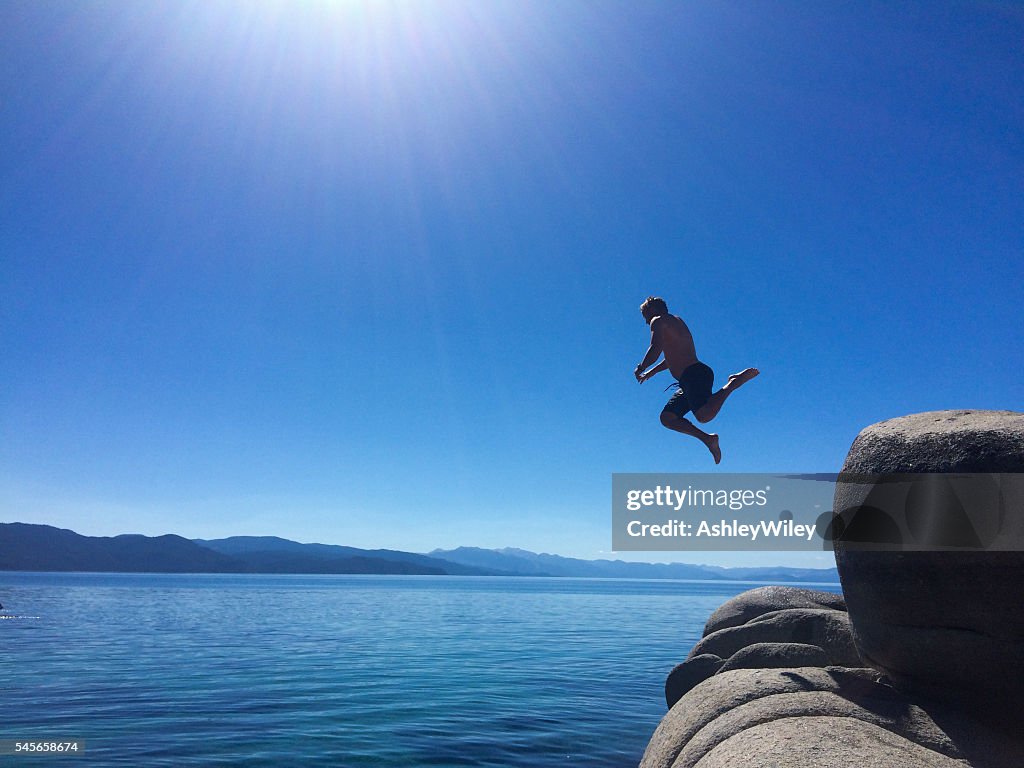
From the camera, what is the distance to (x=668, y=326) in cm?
1026

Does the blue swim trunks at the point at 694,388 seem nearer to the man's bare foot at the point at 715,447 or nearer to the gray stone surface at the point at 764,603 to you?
the man's bare foot at the point at 715,447

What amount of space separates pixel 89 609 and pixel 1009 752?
68446 mm

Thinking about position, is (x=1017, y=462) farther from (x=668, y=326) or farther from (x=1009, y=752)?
(x=668, y=326)

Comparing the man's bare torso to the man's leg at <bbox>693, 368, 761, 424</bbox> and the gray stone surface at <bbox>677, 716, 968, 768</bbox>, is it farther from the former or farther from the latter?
the gray stone surface at <bbox>677, 716, 968, 768</bbox>

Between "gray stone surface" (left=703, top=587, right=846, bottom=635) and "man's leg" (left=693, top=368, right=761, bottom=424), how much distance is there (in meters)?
6.62

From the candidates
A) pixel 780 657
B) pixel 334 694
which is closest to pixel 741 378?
pixel 780 657

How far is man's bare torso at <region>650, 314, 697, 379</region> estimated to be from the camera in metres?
10.2

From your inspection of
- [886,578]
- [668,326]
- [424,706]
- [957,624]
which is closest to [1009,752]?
[957,624]

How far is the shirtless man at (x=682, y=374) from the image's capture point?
33.2 feet

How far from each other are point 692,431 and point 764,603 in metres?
6.87

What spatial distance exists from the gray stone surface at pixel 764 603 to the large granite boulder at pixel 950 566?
7.99 m

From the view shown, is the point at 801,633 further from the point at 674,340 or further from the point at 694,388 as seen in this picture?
the point at 674,340

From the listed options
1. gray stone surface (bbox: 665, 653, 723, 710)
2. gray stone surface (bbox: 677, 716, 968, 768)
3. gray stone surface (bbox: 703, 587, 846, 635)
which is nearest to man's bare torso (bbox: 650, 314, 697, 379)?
gray stone surface (bbox: 677, 716, 968, 768)

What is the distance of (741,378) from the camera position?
10.1m
